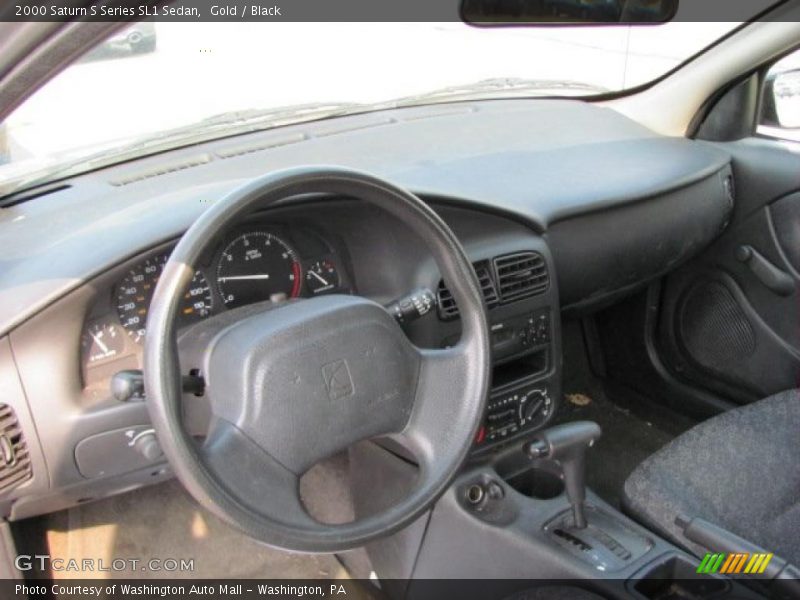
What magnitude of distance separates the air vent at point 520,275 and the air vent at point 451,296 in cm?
2

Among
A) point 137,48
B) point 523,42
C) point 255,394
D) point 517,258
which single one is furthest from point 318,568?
point 523,42

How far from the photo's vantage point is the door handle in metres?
2.59

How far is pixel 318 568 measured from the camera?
2461 millimetres

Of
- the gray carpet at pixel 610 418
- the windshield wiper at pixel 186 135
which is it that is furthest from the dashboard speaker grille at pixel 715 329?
the windshield wiper at pixel 186 135

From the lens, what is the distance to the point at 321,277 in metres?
1.91

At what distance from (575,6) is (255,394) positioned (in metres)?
1.43

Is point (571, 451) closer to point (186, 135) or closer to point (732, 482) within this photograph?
point (732, 482)

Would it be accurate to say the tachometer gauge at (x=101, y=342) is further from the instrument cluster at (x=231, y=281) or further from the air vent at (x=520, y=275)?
the air vent at (x=520, y=275)

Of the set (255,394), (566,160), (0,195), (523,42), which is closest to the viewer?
(255,394)

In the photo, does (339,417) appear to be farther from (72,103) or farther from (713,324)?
(713,324)

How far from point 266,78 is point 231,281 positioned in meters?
0.86

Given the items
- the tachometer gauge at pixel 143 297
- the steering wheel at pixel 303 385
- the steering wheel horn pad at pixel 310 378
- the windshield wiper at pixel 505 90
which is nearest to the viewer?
the steering wheel at pixel 303 385

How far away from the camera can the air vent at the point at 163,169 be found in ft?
6.50
